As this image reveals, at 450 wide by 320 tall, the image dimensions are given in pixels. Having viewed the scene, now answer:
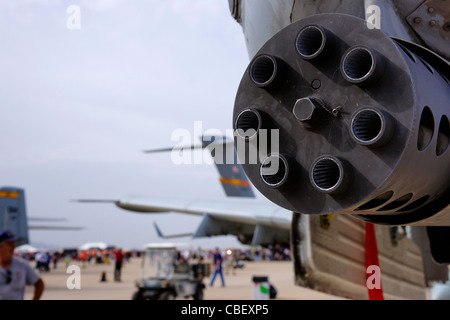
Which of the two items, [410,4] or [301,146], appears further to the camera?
[410,4]

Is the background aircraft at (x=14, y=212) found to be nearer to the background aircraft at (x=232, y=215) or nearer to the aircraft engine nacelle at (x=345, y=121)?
the background aircraft at (x=232, y=215)

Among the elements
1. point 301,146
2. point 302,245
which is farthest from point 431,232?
Result: point 301,146

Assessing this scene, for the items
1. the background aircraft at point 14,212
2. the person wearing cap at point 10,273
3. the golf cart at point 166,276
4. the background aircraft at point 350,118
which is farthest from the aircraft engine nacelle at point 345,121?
the background aircraft at point 14,212

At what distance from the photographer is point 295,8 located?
94.0 inches

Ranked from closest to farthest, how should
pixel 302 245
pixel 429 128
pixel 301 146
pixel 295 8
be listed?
pixel 429 128 → pixel 301 146 → pixel 295 8 → pixel 302 245

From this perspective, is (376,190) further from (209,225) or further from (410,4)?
(209,225)

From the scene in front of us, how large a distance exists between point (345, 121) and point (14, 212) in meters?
22.8

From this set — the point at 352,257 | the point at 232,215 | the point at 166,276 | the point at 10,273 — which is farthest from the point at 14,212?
the point at 352,257

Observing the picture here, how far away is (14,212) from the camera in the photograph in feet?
72.5

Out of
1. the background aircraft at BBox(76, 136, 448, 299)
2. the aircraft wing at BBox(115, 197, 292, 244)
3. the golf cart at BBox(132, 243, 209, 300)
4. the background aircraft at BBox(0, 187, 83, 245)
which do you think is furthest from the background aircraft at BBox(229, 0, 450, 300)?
the background aircraft at BBox(0, 187, 83, 245)

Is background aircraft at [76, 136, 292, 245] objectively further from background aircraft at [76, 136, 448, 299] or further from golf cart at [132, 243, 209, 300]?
background aircraft at [76, 136, 448, 299]

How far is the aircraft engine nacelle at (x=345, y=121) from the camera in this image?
1.58 m

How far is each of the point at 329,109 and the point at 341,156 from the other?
0.17 metres

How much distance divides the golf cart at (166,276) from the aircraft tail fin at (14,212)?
9037mm
